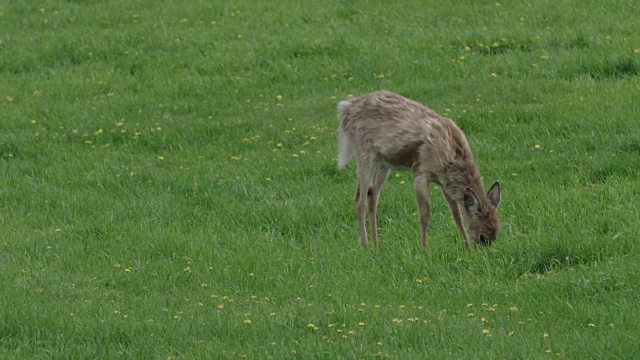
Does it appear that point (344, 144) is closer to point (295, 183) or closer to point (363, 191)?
point (363, 191)

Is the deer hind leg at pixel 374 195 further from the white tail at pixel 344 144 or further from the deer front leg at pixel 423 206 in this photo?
the deer front leg at pixel 423 206

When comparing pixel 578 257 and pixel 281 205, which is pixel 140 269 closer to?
pixel 281 205

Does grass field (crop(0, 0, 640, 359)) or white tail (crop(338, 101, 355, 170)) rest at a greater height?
white tail (crop(338, 101, 355, 170))

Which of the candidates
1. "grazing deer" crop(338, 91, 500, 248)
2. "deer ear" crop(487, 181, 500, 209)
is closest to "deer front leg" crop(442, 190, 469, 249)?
"grazing deer" crop(338, 91, 500, 248)

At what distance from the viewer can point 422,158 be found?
11227 millimetres

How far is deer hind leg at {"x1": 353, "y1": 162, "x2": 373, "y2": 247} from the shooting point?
459 inches

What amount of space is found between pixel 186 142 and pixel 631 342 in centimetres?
856

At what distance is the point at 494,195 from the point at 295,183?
325cm

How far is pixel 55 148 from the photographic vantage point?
1575cm

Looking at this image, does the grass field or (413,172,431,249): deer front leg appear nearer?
the grass field

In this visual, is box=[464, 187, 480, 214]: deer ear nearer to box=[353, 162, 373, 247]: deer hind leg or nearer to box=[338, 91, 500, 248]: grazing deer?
box=[338, 91, 500, 248]: grazing deer

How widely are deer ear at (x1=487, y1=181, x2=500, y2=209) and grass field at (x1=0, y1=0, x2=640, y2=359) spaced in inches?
13.6

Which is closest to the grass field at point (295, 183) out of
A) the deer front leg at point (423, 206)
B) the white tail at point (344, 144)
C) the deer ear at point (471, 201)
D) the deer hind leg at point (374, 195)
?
the deer front leg at point (423, 206)

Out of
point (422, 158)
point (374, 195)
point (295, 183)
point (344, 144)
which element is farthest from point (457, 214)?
point (295, 183)
